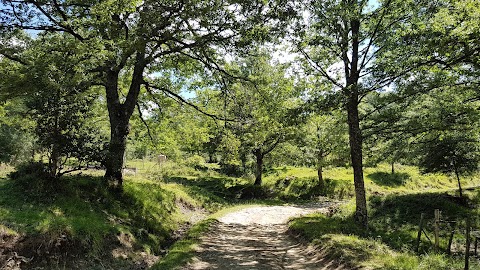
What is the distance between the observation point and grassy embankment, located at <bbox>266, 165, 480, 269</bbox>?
7.59 meters

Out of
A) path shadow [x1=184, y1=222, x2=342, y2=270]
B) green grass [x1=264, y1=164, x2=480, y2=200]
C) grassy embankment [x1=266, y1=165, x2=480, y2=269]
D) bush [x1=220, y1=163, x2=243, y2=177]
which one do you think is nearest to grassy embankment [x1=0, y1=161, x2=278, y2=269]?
path shadow [x1=184, y1=222, x2=342, y2=270]

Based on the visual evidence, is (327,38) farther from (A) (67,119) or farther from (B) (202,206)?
(B) (202,206)

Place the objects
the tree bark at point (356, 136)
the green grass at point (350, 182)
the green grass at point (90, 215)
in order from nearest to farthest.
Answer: the green grass at point (90, 215)
the tree bark at point (356, 136)
the green grass at point (350, 182)

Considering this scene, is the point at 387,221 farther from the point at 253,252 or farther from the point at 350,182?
the point at 350,182

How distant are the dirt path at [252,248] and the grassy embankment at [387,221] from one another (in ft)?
1.78

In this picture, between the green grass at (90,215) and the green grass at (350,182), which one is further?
the green grass at (350,182)

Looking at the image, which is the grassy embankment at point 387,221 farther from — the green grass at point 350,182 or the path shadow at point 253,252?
the path shadow at point 253,252

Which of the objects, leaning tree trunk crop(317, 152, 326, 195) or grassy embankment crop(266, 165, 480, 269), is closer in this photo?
grassy embankment crop(266, 165, 480, 269)

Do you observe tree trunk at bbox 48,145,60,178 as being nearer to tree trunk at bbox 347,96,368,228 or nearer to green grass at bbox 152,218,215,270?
green grass at bbox 152,218,215,270

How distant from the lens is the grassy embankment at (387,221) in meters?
7.59

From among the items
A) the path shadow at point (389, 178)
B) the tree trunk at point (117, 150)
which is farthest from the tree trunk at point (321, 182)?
the tree trunk at point (117, 150)

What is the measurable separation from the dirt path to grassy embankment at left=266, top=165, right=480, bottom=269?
21.3 inches

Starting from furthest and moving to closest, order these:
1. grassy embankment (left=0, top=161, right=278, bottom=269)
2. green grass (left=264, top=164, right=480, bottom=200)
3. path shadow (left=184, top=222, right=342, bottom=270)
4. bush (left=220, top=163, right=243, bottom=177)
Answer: bush (left=220, top=163, right=243, bottom=177) < green grass (left=264, top=164, right=480, bottom=200) < path shadow (left=184, top=222, right=342, bottom=270) < grassy embankment (left=0, top=161, right=278, bottom=269)

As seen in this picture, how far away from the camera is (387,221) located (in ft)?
51.3
